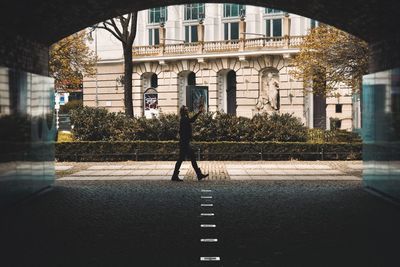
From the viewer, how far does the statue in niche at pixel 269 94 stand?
4457 centimetres

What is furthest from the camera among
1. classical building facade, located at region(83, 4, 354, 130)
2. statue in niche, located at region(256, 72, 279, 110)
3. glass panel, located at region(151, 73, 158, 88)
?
glass panel, located at region(151, 73, 158, 88)

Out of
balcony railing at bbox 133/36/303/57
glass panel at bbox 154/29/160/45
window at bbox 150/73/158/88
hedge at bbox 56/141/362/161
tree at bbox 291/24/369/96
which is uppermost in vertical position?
glass panel at bbox 154/29/160/45

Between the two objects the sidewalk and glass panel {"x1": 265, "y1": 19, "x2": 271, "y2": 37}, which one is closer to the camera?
the sidewalk

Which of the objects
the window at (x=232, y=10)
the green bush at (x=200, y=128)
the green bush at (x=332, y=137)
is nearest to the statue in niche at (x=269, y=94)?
the window at (x=232, y=10)

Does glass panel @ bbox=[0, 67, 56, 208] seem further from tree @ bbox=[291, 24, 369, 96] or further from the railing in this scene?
the railing

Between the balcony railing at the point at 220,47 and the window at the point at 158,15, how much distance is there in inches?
122

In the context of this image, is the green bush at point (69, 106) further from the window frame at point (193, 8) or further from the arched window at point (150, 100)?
the window frame at point (193, 8)

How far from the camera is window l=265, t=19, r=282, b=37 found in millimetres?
45938

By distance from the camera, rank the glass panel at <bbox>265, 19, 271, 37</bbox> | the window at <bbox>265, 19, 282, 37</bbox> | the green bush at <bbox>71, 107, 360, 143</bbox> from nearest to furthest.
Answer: the green bush at <bbox>71, 107, 360, 143</bbox> < the window at <bbox>265, 19, 282, 37</bbox> < the glass panel at <bbox>265, 19, 271, 37</bbox>

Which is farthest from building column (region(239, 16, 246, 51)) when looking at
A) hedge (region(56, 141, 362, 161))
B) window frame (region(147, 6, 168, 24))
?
hedge (region(56, 141, 362, 161))

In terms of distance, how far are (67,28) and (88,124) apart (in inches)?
446

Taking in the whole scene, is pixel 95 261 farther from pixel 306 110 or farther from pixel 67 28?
pixel 306 110

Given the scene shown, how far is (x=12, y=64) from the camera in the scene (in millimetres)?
13625

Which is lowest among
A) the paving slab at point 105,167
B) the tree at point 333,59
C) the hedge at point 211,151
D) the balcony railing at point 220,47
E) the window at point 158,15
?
the paving slab at point 105,167
